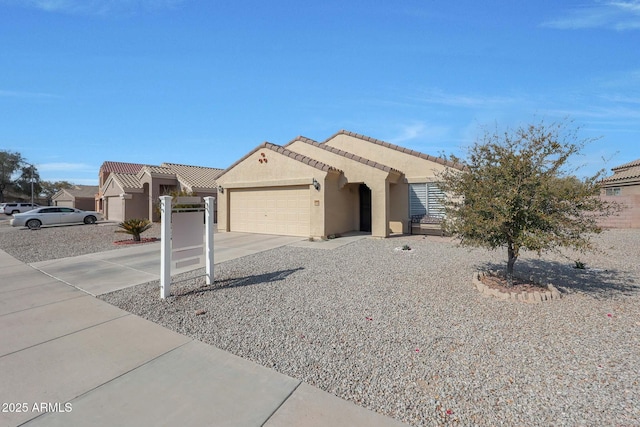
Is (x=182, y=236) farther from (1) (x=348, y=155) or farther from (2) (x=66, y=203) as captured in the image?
(2) (x=66, y=203)

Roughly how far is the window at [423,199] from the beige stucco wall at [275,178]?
4.05m

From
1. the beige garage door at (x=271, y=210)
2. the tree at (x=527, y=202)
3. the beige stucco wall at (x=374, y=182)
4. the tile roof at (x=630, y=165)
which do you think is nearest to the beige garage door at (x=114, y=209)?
the beige garage door at (x=271, y=210)

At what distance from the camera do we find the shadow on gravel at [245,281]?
21.3 feet

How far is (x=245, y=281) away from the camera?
279 inches

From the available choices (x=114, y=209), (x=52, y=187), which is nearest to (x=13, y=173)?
(x=52, y=187)

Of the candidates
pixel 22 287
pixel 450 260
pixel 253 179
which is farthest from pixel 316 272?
pixel 253 179

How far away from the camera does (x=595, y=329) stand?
4.34 m

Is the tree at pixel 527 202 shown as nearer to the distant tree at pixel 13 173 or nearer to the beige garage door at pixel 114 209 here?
the beige garage door at pixel 114 209

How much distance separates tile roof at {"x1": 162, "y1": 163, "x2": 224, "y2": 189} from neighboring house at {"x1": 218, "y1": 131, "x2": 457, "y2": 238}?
856 cm

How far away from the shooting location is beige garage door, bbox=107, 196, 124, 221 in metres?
26.6

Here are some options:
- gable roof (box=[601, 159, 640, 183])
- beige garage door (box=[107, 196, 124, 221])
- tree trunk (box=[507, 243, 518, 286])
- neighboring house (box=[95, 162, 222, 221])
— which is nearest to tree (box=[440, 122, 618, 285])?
tree trunk (box=[507, 243, 518, 286])

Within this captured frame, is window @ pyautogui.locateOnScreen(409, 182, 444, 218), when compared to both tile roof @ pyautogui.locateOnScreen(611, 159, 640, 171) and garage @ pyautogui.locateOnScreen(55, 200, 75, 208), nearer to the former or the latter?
tile roof @ pyautogui.locateOnScreen(611, 159, 640, 171)

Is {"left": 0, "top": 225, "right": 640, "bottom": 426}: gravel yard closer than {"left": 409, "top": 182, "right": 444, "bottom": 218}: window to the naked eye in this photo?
Yes

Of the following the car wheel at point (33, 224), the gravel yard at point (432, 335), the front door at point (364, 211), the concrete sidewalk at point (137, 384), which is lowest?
the concrete sidewalk at point (137, 384)
